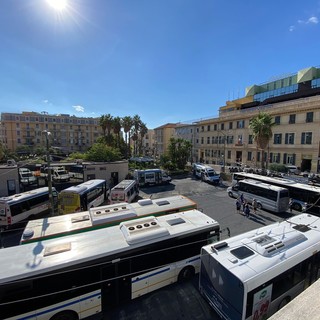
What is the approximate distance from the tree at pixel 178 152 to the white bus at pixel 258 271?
3175 centimetres

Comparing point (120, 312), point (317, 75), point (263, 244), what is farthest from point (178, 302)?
point (317, 75)

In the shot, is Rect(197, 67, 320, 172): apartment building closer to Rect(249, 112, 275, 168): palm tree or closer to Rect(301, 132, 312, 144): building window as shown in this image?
Rect(301, 132, 312, 144): building window

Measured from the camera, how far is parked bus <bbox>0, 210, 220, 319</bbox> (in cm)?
591

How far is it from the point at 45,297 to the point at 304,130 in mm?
44652

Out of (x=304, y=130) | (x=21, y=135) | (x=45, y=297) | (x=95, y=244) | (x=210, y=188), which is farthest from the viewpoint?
(x=21, y=135)

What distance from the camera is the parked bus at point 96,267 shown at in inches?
233

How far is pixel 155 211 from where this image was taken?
11.9 m

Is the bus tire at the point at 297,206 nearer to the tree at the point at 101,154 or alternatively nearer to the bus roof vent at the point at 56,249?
the bus roof vent at the point at 56,249

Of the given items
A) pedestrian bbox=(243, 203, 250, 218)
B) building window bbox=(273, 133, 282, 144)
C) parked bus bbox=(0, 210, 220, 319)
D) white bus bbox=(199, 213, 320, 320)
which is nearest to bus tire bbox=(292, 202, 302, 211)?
pedestrian bbox=(243, 203, 250, 218)

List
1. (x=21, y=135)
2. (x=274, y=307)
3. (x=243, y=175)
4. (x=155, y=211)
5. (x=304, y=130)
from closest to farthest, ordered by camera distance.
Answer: (x=274, y=307), (x=155, y=211), (x=243, y=175), (x=304, y=130), (x=21, y=135)

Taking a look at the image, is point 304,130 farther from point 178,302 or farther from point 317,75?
point 178,302

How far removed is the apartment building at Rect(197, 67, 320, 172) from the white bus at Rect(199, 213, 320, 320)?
100 feet

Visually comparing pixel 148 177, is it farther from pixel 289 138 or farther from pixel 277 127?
pixel 277 127

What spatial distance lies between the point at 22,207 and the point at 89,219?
8.77 meters
